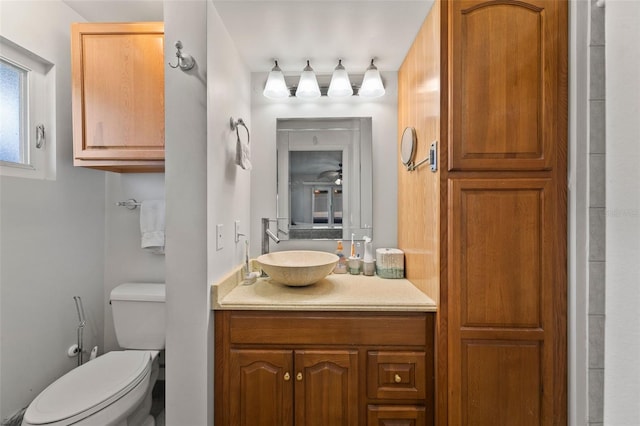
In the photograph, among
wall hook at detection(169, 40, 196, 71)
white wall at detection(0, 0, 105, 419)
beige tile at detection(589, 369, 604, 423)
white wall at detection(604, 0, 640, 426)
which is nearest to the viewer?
white wall at detection(604, 0, 640, 426)

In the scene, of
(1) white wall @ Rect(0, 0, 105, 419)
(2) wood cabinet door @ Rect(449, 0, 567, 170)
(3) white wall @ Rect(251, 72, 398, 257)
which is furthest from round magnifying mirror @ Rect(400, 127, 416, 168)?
(1) white wall @ Rect(0, 0, 105, 419)

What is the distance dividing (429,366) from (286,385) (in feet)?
2.10

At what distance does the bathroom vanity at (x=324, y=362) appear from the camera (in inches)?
44.2

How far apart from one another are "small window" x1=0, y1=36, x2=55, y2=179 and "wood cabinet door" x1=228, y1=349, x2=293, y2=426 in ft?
5.10

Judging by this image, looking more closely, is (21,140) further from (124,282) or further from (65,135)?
(124,282)

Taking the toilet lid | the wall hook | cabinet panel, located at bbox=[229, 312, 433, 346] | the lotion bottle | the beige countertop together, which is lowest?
the toilet lid

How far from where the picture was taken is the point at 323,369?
1136 millimetres

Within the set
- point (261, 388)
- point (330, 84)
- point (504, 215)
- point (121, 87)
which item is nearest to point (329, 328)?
point (261, 388)

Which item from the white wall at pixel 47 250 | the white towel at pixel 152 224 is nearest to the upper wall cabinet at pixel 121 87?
the white wall at pixel 47 250

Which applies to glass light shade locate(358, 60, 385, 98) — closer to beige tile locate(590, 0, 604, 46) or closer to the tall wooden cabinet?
the tall wooden cabinet

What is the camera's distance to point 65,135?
1563mm

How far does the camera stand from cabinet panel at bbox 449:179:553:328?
1.03 m

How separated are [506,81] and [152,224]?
2.06 m

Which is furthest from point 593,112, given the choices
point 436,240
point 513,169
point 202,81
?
point 202,81
